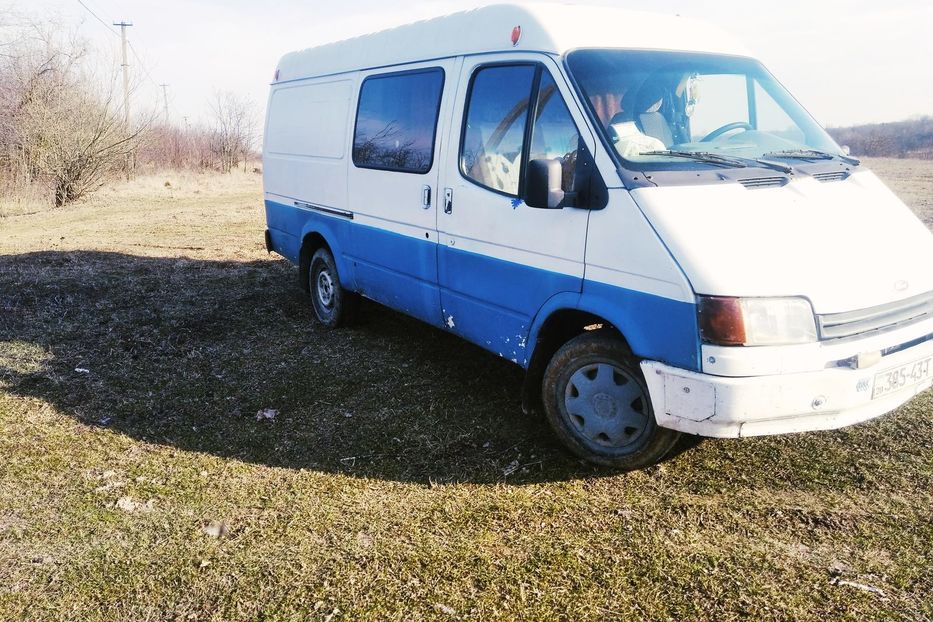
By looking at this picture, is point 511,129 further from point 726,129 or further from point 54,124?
point 54,124

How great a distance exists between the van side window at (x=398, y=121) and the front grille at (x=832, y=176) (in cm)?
243

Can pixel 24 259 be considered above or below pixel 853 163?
below

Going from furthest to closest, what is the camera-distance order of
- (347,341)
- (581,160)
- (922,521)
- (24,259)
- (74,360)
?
1. (24,259)
2. (347,341)
3. (74,360)
4. (581,160)
5. (922,521)

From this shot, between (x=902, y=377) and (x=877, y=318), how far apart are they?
0.38 meters

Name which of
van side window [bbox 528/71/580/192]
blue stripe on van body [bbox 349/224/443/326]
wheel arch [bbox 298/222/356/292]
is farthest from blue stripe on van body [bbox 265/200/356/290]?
van side window [bbox 528/71/580/192]

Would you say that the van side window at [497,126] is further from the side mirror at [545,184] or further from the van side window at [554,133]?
the side mirror at [545,184]

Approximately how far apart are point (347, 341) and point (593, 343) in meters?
3.16

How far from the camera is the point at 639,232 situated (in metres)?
3.58

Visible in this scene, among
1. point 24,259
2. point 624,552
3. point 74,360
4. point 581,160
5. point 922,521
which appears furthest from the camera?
point 24,259

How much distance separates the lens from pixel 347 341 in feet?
21.7

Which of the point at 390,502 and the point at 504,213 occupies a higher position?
the point at 504,213

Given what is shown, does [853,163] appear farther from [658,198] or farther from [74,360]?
[74,360]

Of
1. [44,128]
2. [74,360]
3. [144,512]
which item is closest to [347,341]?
[74,360]

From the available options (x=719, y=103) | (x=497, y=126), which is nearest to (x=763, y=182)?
(x=719, y=103)
